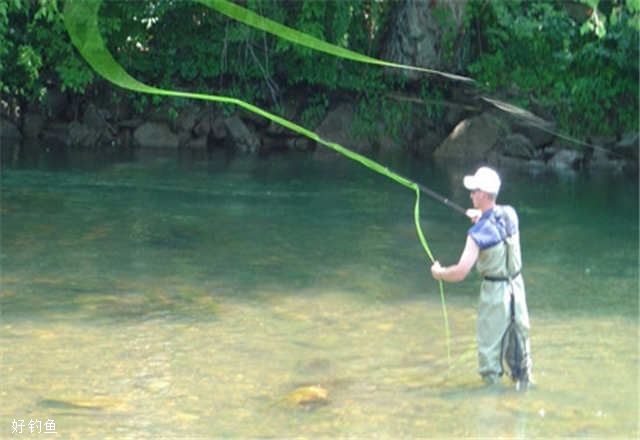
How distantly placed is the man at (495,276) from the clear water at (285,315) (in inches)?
9.1

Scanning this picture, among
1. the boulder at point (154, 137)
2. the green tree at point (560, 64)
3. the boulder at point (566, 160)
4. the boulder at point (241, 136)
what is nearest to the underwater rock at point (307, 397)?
the boulder at point (566, 160)

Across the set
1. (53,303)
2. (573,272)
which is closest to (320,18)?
(573,272)

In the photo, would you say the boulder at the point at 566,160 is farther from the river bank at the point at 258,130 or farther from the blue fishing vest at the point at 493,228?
the blue fishing vest at the point at 493,228

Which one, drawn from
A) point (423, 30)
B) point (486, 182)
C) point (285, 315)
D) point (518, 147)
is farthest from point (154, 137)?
point (486, 182)

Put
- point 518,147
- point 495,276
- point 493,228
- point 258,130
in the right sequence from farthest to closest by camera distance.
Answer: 1. point 258,130
2. point 518,147
3. point 495,276
4. point 493,228

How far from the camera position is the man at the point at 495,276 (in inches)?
249

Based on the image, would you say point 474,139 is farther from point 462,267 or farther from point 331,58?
point 462,267

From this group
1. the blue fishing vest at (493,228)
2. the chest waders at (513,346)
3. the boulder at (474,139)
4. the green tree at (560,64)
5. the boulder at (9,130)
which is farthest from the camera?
the boulder at (9,130)

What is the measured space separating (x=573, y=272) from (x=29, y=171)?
9.39 metres

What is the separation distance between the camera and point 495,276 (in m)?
6.49

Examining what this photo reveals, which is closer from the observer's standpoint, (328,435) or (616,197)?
(328,435)

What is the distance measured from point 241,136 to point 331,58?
Result: 2315 mm

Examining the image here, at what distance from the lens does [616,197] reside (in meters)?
16.1

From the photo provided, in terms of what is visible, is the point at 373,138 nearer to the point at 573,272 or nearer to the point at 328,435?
the point at 573,272
